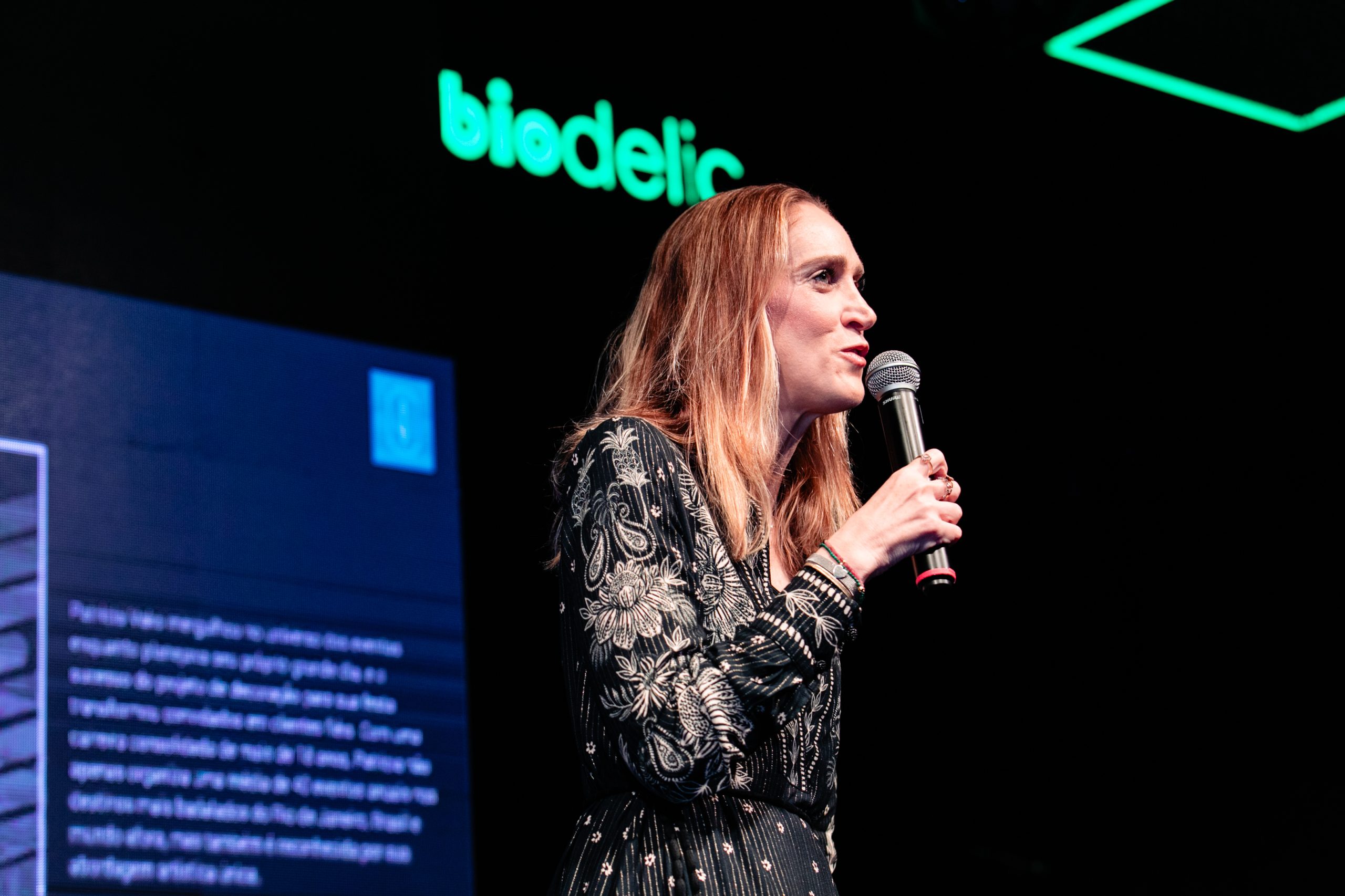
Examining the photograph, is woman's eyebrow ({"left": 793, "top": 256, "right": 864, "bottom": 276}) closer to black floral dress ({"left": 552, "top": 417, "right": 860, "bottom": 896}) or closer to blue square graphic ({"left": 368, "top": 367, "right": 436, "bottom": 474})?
black floral dress ({"left": 552, "top": 417, "right": 860, "bottom": 896})

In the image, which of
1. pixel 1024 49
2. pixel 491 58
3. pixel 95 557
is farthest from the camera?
pixel 491 58

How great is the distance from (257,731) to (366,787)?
28cm

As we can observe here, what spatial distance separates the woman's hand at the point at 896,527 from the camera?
161 centimetres

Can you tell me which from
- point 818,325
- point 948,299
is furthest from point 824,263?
point 948,299

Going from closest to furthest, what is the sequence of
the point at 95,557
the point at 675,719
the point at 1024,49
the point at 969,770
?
the point at 675,719, the point at 95,557, the point at 1024,49, the point at 969,770

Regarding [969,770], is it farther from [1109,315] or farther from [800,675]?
[800,675]

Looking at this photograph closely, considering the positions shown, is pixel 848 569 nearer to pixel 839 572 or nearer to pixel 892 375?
pixel 839 572

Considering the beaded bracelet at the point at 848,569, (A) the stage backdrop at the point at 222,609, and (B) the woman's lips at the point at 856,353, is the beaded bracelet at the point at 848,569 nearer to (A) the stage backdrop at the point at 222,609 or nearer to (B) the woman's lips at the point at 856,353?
(B) the woman's lips at the point at 856,353

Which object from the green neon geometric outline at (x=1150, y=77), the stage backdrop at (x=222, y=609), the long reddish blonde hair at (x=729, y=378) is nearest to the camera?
the long reddish blonde hair at (x=729, y=378)

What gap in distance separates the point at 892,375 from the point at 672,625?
1.60 feet

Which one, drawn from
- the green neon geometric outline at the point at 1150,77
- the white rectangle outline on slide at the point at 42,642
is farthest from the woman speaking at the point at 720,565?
the green neon geometric outline at the point at 1150,77

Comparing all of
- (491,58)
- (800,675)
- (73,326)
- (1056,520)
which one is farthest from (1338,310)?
(800,675)

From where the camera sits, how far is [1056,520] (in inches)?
224

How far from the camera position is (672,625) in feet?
5.17
